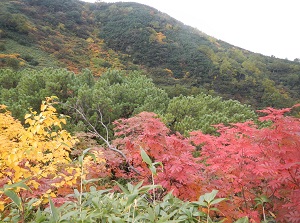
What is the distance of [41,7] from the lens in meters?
33.3

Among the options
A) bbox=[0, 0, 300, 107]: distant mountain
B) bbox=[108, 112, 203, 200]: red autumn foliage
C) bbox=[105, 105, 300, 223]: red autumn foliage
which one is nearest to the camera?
bbox=[105, 105, 300, 223]: red autumn foliage

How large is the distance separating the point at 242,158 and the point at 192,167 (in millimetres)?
594

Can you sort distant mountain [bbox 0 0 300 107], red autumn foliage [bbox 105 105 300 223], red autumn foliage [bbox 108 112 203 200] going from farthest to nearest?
distant mountain [bbox 0 0 300 107]
red autumn foliage [bbox 108 112 203 200]
red autumn foliage [bbox 105 105 300 223]

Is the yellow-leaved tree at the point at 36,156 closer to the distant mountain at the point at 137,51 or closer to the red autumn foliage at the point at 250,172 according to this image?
the red autumn foliage at the point at 250,172

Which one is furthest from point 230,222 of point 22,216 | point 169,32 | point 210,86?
point 169,32

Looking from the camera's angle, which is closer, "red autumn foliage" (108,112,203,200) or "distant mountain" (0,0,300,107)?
"red autumn foliage" (108,112,203,200)

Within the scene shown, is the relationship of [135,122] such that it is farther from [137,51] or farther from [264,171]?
[137,51]

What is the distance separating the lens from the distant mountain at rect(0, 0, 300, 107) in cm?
2319

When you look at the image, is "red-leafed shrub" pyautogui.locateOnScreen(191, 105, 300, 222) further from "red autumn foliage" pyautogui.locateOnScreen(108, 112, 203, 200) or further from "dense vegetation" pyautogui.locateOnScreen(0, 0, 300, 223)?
"red autumn foliage" pyautogui.locateOnScreen(108, 112, 203, 200)

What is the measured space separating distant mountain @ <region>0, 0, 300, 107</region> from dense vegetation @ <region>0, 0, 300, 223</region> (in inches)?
6.8

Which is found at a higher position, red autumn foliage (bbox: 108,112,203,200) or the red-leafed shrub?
the red-leafed shrub

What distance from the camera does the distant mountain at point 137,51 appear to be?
76.1ft

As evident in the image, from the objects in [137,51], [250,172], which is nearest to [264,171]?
[250,172]

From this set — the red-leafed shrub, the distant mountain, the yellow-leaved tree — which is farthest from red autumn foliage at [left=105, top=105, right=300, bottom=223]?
the distant mountain
